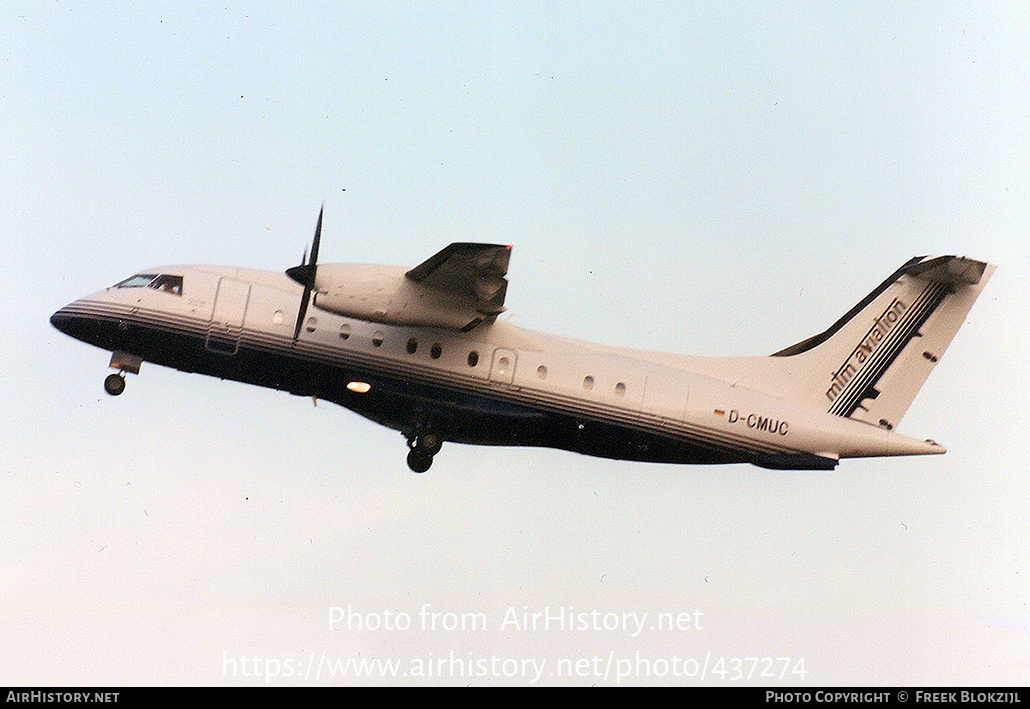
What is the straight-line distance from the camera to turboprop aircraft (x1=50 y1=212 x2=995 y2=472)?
15.8m

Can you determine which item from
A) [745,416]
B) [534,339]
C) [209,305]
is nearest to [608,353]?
[534,339]

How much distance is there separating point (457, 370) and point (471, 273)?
62.1 inches

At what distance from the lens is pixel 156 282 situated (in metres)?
16.8

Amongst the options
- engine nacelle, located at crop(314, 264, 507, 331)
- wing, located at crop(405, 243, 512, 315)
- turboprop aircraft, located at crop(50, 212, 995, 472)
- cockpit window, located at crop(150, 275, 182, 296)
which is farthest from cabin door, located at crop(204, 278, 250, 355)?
wing, located at crop(405, 243, 512, 315)

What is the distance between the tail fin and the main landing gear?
5.41 meters

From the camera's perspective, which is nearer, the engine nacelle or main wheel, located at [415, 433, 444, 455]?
the engine nacelle

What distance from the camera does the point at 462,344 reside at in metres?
16.4

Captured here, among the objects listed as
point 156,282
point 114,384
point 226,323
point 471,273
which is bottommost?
point 114,384

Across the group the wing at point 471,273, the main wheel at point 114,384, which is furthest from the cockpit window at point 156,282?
the wing at point 471,273

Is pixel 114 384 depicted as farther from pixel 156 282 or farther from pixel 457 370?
pixel 457 370

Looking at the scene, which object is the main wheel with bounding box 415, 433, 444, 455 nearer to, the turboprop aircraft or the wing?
the turboprop aircraft

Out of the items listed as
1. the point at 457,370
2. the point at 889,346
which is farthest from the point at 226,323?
Answer: the point at 889,346

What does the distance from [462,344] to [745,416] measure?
14.1 ft
